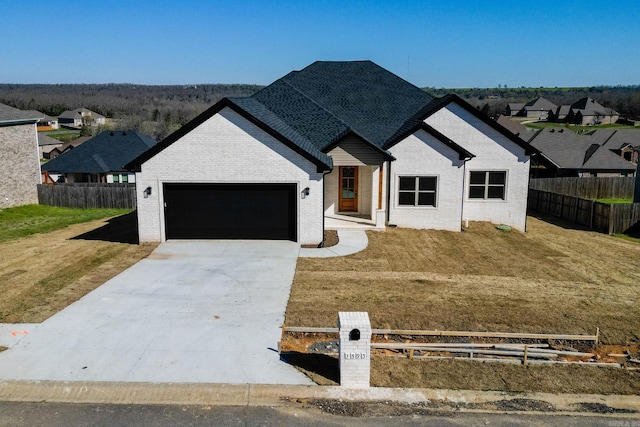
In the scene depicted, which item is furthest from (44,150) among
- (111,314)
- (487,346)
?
(487,346)

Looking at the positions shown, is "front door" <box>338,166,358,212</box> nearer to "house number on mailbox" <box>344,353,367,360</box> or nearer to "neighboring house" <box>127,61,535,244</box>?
"neighboring house" <box>127,61,535,244</box>

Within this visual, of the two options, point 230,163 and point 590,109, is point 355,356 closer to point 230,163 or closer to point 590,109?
point 230,163

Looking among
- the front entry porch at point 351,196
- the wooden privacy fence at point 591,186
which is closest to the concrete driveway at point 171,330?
the front entry porch at point 351,196

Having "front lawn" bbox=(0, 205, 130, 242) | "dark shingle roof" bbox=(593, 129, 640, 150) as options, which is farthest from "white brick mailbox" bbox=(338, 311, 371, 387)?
"dark shingle roof" bbox=(593, 129, 640, 150)

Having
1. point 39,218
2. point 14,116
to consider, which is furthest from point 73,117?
point 39,218

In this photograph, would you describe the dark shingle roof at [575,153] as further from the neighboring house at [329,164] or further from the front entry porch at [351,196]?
the front entry porch at [351,196]

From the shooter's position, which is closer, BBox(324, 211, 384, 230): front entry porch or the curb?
the curb
